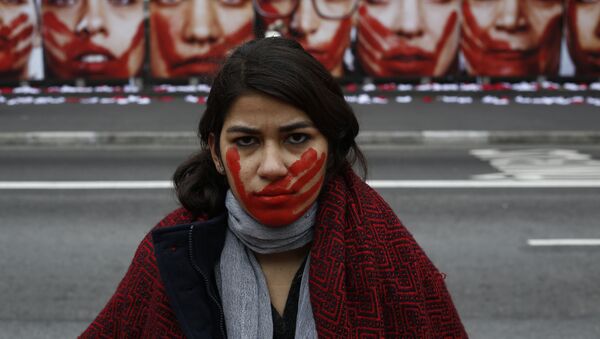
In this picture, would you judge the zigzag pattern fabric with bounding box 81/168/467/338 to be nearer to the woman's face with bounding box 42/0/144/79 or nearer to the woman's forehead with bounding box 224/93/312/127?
the woman's forehead with bounding box 224/93/312/127

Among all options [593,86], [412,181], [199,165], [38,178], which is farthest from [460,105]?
[199,165]

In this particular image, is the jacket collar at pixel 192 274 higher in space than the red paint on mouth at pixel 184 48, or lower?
higher

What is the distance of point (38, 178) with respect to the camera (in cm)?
966

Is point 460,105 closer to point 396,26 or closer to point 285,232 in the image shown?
point 396,26

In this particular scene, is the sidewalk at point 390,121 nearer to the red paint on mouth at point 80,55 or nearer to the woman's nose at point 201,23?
the woman's nose at point 201,23

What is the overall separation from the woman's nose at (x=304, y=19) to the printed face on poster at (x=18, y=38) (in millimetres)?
5210

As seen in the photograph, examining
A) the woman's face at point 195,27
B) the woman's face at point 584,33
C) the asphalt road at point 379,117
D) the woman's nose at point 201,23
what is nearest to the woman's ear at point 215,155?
the asphalt road at point 379,117

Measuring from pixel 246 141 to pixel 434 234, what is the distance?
5.30 metres

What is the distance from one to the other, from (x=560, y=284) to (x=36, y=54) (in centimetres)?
1380

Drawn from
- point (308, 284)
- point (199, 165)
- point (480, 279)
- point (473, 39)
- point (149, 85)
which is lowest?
point (149, 85)

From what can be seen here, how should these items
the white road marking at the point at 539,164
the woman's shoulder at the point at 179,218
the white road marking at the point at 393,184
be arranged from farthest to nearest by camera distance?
the white road marking at the point at 539,164
the white road marking at the point at 393,184
the woman's shoulder at the point at 179,218

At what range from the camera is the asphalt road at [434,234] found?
5.36 m

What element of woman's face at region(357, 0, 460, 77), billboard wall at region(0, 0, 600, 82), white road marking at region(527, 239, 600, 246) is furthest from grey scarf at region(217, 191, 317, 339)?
woman's face at region(357, 0, 460, 77)

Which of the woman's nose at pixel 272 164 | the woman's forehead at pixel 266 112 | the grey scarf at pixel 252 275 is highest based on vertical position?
the woman's forehead at pixel 266 112
